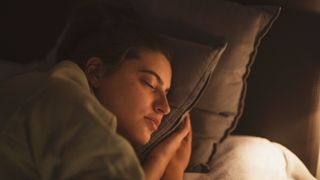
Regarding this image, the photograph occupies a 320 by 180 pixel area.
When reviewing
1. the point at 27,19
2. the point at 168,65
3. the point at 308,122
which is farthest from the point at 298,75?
the point at 27,19

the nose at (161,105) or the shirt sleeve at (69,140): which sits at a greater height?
the shirt sleeve at (69,140)

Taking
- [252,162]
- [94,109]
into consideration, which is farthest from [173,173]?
[94,109]

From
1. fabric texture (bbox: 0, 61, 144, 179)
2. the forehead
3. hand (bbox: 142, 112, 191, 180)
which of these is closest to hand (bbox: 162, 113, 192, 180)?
hand (bbox: 142, 112, 191, 180)

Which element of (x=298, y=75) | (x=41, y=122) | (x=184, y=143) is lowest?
(x=184, y=143)

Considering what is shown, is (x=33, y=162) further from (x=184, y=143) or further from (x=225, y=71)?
(x=225, y=71)

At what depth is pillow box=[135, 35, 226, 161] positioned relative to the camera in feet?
3.44

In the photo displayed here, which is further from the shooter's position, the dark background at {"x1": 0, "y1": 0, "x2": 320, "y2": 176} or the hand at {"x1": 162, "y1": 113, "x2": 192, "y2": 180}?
the dark background at {"x1": 0, "y1": 0, "x2": 320, "y2": 176}

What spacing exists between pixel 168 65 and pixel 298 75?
55cm

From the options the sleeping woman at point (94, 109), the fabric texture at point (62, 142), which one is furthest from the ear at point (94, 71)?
the fabric texture at point (62, 142)

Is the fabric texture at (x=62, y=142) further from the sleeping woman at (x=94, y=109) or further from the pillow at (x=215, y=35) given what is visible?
the pillow at (x=215, y=35)

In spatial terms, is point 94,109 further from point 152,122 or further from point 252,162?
point 252,162

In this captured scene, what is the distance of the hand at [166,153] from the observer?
1.02 meters

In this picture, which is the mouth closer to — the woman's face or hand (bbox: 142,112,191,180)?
the woman's face

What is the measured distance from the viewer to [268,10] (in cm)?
123
